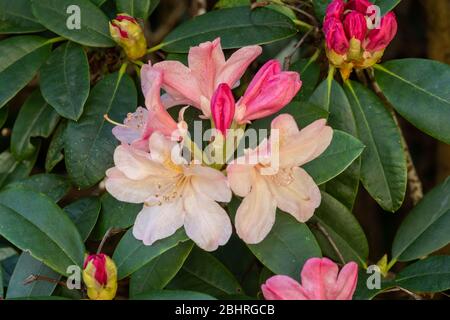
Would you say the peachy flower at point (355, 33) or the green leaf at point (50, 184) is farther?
the green leaf at point (50, 184)

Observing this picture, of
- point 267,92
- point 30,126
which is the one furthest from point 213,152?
point 30,126

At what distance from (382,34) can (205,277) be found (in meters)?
0.56

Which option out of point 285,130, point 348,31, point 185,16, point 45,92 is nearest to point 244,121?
point 285,130

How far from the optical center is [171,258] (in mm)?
1443

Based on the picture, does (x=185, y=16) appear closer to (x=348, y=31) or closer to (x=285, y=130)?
(x=348, y=31)

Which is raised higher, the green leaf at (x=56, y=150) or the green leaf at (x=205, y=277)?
the green leaf at (x=56, y=150)

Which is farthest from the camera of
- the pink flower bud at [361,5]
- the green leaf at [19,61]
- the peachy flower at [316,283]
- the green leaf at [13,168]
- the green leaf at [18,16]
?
the green leaf at [13,168]

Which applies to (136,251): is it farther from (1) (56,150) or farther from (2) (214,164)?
(1) (56,150)

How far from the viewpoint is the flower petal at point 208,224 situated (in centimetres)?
133

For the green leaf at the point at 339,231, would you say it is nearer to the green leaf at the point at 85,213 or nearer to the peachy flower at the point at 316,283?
the peachy flower at the point at 316,283

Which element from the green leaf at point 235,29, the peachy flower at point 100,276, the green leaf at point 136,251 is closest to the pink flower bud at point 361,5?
the green leaf at point 235,29

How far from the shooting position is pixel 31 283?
A: 4.83 feet

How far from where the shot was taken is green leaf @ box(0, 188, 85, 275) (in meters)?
1.42

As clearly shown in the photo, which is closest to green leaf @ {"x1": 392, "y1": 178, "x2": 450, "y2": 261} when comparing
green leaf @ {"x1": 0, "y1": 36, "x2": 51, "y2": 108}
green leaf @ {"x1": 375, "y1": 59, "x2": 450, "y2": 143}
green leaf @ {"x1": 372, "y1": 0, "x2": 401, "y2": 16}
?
green leaf @ {"x1": 375, "y1": 59, "x2": 450, "y2": 143}
